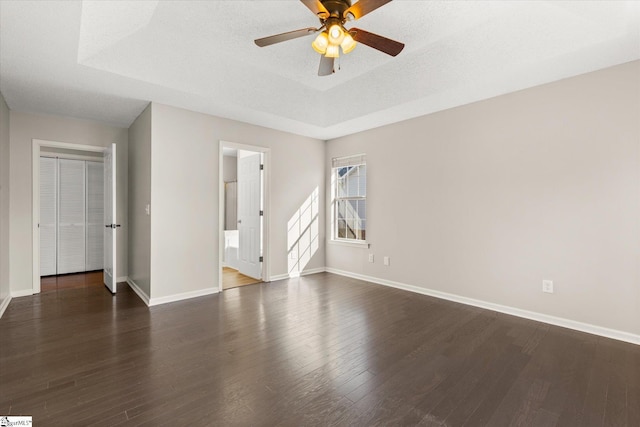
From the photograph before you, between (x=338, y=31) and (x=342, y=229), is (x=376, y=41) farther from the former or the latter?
(x=342, y=229)

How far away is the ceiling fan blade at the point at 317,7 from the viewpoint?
1.98 m

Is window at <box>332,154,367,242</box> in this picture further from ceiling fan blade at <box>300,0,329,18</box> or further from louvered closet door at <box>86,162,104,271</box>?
louvered closet door at <box>86,162,104,271</box>

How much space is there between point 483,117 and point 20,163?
613cm

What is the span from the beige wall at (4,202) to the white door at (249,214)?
10.1 feet

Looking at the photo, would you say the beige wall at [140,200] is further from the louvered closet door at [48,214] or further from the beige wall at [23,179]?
the louvered closet door at [48,214]

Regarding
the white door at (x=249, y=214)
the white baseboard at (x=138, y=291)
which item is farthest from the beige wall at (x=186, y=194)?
the white door at (x=249, y=214)

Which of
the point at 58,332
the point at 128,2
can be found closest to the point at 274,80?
the point at 128,2

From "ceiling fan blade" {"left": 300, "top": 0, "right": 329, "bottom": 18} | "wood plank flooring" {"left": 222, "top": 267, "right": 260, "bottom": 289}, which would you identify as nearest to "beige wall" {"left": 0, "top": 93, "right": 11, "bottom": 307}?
"wood plank flooring" {"left": 222, "top": 267, "right": 260, "bottom": 289}

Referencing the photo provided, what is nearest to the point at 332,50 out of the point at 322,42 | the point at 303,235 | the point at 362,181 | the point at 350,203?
the point at 322,42

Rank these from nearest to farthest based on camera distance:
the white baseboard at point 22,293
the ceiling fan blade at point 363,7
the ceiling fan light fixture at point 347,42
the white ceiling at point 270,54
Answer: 1. the ceiling fan blade at point 363,7
2. the ceiling fan light fixture at point 347,42
3. the white ceiling at point 270,54
4. the white baseboard at point 22,293

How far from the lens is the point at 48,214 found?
201 inches

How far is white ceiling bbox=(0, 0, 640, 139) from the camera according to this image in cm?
246

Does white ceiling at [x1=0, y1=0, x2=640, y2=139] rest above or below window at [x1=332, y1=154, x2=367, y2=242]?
above

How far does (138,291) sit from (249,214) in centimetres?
204
